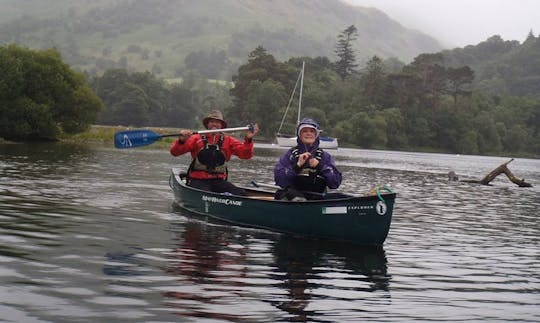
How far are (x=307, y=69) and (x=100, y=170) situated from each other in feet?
445

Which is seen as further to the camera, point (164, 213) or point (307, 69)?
point (307, 69)

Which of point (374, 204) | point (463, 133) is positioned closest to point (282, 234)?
point (374, 204)

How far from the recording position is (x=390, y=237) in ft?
52.3

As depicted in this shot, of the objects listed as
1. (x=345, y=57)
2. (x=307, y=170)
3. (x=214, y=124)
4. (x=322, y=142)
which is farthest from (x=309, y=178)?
(x=345, y=57)

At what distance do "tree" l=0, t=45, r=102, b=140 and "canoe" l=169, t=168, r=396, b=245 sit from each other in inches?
1839

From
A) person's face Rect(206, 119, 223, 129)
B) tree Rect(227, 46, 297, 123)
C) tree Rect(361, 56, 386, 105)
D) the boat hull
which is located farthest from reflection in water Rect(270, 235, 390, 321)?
tree Rect(361, 56, 386, 105)

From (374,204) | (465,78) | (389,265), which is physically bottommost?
(389,265)

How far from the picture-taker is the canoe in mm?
13312

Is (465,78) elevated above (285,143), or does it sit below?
above

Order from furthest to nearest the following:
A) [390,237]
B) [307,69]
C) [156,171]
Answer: [307,69]
[156,171]
[390,237]

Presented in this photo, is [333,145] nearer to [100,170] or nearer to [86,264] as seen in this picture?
[100,170]

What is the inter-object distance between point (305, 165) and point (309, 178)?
342mm

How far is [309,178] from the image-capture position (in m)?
14.9

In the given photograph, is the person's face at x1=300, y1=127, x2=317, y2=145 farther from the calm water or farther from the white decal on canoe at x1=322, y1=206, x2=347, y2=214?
the calm water
